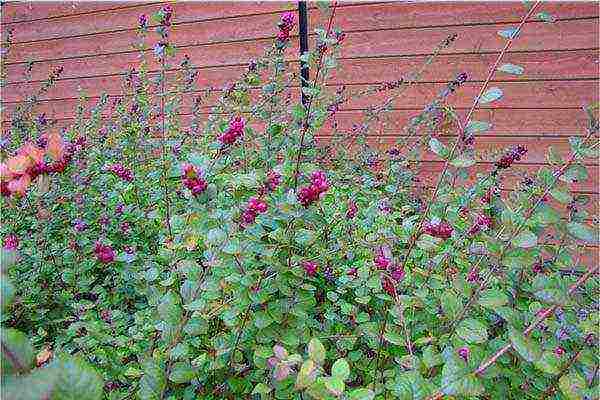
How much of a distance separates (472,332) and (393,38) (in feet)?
8.14

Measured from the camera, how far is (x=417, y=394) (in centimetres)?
86

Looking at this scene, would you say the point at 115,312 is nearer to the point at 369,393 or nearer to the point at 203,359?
the point at 203,359

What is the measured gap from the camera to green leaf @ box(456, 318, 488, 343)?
96cm

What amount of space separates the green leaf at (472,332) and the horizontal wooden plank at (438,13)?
2273mm

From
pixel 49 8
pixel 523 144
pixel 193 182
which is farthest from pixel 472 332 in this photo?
pixel 49 8

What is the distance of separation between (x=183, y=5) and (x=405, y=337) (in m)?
3.14

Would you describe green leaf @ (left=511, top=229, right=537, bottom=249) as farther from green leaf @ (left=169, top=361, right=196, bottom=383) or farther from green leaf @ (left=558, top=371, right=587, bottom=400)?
green leaf @ (left=169, top=361, right=196, bottom=383)

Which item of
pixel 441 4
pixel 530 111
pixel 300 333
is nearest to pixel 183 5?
pixel 441 4

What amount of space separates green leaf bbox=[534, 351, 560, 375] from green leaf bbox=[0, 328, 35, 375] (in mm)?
691

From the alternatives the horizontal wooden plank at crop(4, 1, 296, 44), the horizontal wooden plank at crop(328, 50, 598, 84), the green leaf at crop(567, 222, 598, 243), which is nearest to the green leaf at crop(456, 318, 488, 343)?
the green leaf at crop(567, 222, 598, 243)

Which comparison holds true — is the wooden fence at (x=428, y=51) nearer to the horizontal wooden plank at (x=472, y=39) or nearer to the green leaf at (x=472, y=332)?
the horizontal wooden plank at (x=472, y=39)

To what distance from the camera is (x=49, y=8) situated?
4.38 metres

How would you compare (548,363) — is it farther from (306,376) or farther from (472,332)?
(306,376)

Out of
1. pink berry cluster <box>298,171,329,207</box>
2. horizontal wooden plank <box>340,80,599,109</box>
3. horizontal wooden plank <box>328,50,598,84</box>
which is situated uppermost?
pink berry cluster <box>298,171,329,207</box>
